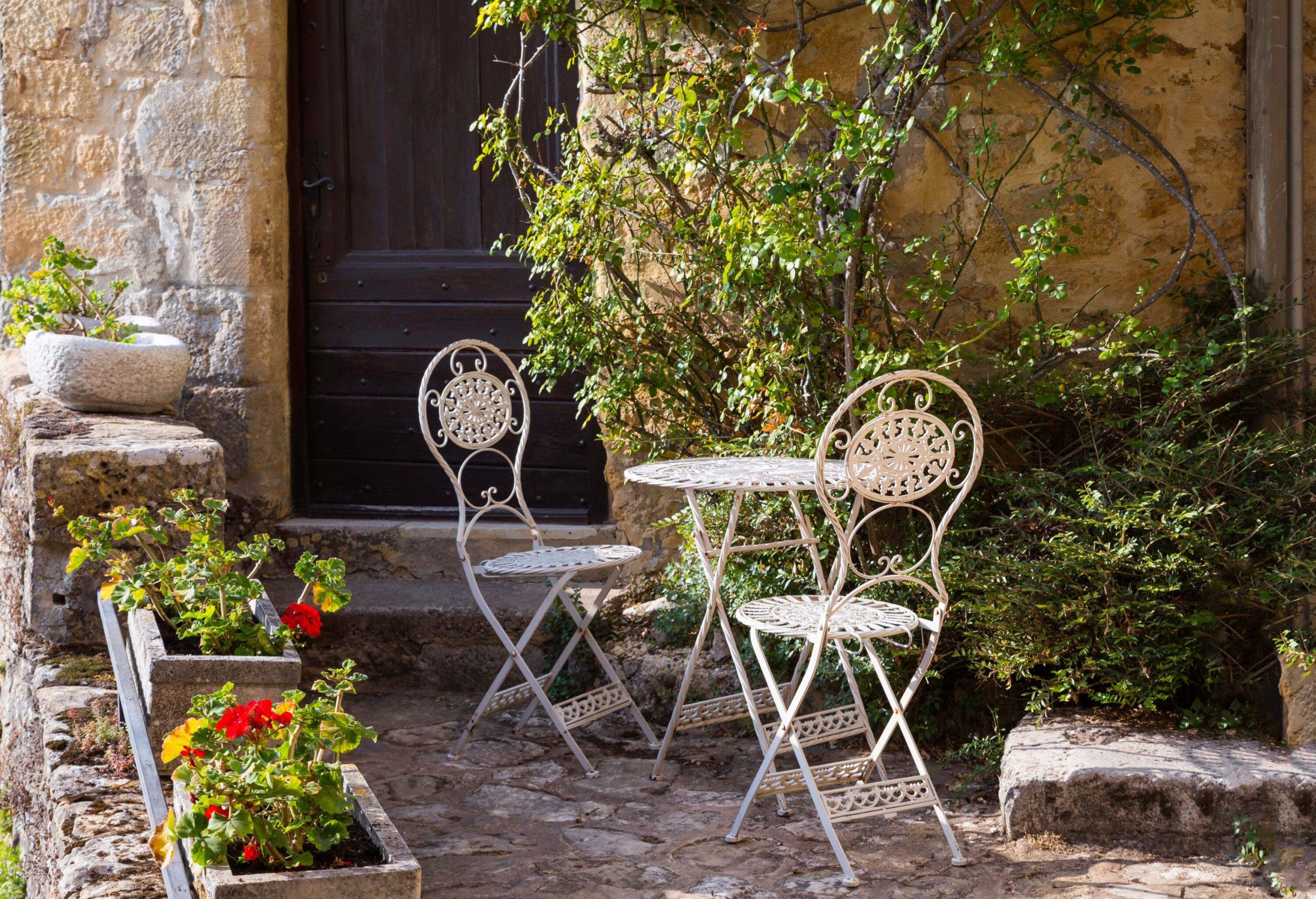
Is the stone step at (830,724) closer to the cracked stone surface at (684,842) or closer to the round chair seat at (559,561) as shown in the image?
the cracked stone surface at (684,842)

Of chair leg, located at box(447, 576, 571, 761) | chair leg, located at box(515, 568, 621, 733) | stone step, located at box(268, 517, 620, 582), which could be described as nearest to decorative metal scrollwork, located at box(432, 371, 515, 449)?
chair leg, located at box(447, 576, 571, 761)

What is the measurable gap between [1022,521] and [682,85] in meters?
1.65

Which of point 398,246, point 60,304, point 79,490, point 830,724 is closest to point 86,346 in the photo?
point 60,304

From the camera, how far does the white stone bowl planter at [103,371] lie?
374 cm

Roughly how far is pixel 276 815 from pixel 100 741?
1.04 m

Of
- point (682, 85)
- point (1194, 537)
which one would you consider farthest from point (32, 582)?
point (1194, 537)

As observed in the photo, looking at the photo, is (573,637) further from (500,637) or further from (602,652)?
(500,637)

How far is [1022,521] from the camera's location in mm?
3393

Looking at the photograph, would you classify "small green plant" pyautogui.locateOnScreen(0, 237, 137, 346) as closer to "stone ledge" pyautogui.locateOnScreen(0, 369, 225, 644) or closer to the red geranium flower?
"stone ledge" pyautogui.locateOnScreen(0, 369, 225, 644)

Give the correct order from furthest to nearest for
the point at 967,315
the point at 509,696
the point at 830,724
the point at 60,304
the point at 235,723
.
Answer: the point at 60,304 → the point at 967,315 → the point at 509,696 → the point at 830,724 → the point at 235,723

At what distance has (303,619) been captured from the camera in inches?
101

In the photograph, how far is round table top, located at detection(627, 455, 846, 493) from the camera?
299 cm

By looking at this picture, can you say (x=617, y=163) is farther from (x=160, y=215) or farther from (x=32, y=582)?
(x=32, y=582)

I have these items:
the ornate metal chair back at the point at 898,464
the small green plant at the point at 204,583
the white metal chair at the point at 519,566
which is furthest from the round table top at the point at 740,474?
the small green plant at the point at 204,583
